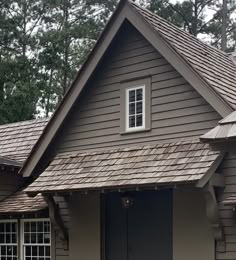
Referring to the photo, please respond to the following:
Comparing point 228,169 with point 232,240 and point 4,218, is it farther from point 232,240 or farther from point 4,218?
point 4,218

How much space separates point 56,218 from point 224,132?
20.5 ft

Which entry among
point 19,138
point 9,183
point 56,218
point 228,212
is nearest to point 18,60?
point 19,138

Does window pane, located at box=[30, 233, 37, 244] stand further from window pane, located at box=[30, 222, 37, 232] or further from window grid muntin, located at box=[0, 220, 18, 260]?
window grid muntin, located at box=[0, 220, 18, 260]

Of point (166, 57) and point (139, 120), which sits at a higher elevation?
point (166, 57)

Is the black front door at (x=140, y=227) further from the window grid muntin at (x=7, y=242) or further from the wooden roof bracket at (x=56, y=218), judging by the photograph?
the window grid muntin at (x=7, y=242)

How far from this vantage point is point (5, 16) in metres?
33.2

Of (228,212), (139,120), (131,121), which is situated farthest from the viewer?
(131,121)

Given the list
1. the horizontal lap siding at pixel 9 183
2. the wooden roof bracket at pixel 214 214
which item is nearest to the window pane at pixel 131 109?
A: the wooden roof bracket at pixel 214 214

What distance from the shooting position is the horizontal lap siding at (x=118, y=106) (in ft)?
A: 39.0

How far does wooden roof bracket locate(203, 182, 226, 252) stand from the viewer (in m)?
Answer: 10.6

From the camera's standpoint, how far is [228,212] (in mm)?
10922

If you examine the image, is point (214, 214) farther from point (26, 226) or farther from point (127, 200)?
point (26, 226)

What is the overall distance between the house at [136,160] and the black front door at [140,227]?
0.02 m

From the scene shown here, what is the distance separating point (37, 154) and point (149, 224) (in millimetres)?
3251
